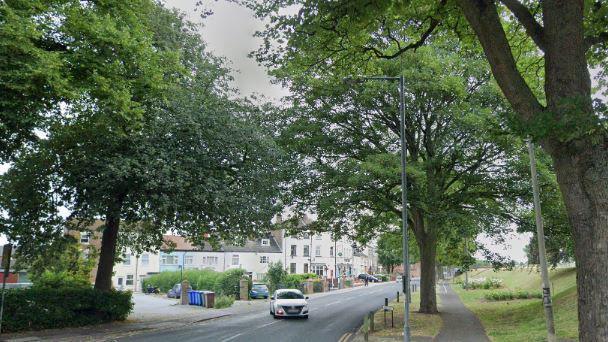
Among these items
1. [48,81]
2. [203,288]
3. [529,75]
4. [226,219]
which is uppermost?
[529,75]

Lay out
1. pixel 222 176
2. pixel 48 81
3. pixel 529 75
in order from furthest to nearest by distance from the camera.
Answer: pixel 222 176
pixel 529 75
pixel 48 81

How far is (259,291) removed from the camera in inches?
1655

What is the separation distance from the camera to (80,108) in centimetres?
1515

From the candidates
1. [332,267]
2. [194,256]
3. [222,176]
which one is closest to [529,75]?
[222,176]

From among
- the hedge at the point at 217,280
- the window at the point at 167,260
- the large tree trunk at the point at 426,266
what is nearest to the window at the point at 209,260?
the window at the point at 167,260

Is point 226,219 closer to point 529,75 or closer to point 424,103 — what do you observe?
point 424,103

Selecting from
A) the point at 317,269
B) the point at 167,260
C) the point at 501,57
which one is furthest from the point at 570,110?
the point at 317,269

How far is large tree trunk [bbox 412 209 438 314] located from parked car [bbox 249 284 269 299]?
68.1 feet

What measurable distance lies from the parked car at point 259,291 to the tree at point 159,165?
2021 cm

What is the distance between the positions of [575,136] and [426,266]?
58.9 ft

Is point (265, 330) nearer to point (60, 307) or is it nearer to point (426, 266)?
point (60, 307)

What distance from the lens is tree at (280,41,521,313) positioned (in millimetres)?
19453

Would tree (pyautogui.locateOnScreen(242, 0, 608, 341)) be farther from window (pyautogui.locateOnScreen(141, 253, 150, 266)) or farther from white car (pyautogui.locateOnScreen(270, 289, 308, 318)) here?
window (pyautogui.locateOnScreen(141, 253, 150, 266))

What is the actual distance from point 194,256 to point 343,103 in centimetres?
5244
